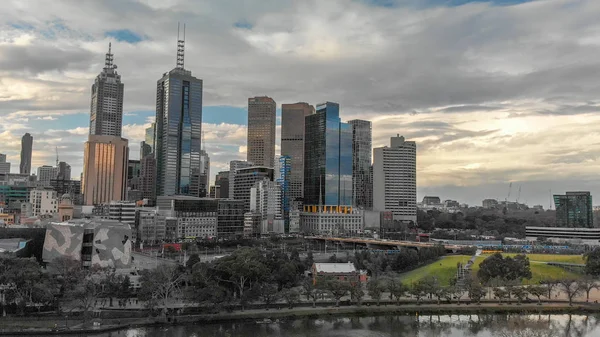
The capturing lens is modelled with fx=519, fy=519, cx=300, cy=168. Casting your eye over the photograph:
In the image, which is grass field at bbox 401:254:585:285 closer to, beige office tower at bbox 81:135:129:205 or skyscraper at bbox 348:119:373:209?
beige office tower at bbox 81:135:129:205

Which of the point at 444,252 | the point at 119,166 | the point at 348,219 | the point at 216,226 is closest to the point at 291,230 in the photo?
the point at 348,219

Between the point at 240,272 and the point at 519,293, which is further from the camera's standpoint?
the point at 519,293

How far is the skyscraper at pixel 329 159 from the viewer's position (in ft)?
452

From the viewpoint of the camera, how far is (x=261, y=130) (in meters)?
190

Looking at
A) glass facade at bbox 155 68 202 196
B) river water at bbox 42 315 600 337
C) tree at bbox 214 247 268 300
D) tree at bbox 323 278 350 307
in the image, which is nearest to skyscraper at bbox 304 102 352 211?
glass facade at bbox 155 68 202 196

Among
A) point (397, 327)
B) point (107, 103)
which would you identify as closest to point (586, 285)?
point (397, 327)

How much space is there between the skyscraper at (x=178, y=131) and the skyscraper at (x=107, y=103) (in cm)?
1568

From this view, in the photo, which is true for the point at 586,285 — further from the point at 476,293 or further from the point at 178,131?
the point at 178,131

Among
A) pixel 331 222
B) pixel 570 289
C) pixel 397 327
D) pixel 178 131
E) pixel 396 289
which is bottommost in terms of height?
pixel 397 327

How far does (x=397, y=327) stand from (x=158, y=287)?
60.2ft

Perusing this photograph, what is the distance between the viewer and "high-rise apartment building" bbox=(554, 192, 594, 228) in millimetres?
97562

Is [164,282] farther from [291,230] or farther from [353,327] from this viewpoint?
[291,230]

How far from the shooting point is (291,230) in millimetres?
127812

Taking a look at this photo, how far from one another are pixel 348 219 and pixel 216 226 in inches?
1724
